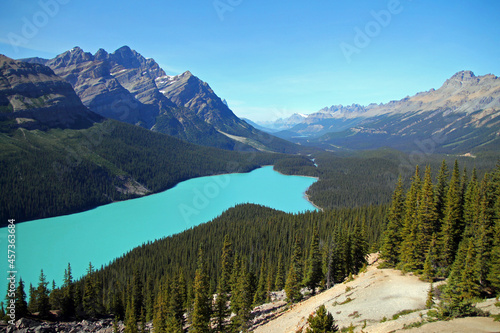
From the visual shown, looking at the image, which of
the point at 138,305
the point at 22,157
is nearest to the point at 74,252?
the point at 138,305

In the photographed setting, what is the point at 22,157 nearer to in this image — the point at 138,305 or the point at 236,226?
the point at 236,226

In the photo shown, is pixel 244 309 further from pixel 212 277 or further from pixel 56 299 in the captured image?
pixel 56 299

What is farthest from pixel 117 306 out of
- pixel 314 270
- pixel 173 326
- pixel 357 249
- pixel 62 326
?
pixel 357 249

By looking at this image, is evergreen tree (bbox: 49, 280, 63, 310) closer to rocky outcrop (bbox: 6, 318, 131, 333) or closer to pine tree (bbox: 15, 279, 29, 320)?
rocky outcrop (bbox: 6, 318, 131, 333)

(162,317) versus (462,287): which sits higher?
(462,287)

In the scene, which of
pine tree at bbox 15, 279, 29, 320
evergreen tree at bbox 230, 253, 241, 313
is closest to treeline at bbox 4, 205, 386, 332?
evergreen tree at bbox 230, 253, 241, 313

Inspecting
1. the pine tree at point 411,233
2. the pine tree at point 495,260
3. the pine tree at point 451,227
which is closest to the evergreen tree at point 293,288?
the pine tree at point 411,233

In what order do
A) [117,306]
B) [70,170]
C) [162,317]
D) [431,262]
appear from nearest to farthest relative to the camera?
[431,262] < [162,317] < [117,306] < [70,170]
